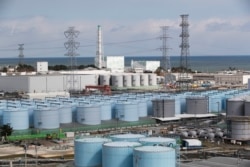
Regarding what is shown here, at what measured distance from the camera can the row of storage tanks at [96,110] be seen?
1269cm

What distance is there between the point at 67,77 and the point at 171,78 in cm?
705

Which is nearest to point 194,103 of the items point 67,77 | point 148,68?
point 67,77

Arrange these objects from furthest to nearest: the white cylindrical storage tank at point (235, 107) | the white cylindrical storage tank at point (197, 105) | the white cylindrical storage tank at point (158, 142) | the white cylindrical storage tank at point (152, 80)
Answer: the white cylindrical storage tank at point (152, 80) → the white cylindrical storage tank at point (197, 105) → the white cylindrical storage tank at point (235, 107) → the white cylindrical storage tank at point (158, 142)

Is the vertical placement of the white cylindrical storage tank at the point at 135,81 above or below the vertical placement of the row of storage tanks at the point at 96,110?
above

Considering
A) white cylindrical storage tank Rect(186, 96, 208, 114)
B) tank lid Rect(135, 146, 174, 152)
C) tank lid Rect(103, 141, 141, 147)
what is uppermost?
white cylindrical storage tank Rect(186, 96, 208, 114)

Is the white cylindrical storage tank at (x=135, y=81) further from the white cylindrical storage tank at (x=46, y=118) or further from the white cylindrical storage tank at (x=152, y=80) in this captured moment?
the white cylindrical storage tank at (x=46, y=118)

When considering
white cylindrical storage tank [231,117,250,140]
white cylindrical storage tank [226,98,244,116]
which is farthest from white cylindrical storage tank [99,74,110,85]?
white cylindrical storage tank [231,117,250,140]

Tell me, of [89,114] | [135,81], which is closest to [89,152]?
[89,114]

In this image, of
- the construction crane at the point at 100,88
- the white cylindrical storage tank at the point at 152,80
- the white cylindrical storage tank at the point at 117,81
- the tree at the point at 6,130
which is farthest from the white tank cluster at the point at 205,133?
the white cylindrical storage tank at the point at 152,80

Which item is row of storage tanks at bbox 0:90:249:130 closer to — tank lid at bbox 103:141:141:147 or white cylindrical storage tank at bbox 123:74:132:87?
tank lid at bbox 103:141:141:147

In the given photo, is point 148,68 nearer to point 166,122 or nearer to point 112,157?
point 166,122

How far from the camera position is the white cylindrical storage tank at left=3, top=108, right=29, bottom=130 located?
12469 mm

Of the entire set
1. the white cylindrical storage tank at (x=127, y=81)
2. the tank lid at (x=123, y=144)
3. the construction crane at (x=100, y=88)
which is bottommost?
the tank lid at (x=123, y=144)

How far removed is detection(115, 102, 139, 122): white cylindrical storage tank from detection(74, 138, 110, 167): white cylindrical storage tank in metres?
7.08
